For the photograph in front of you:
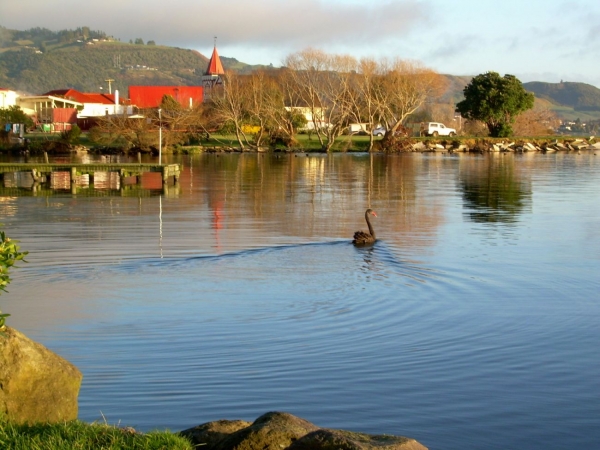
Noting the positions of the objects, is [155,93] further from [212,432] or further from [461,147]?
[212,432]

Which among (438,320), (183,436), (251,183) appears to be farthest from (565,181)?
(183,436)

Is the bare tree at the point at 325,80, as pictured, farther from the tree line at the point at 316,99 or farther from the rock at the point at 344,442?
the rock at the point at 344,442

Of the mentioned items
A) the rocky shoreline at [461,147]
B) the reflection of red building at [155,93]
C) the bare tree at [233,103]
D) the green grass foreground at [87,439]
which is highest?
the reflection of red building at [155,93]

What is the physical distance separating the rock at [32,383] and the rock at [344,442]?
7.94 feet

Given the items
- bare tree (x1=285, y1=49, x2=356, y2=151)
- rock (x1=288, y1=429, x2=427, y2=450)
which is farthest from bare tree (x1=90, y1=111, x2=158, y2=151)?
rock (x1=288, y1=429, x2=427, y2=450)

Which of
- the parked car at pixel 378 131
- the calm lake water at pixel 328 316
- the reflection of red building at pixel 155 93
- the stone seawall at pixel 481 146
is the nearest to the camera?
the calm lake water at pixel 328 316

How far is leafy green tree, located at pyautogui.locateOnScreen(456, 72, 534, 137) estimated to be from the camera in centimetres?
8662

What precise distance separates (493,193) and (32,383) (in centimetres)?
3171

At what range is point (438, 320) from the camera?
12.6m

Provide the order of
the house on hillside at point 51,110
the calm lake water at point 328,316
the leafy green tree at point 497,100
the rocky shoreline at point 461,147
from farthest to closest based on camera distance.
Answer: the house on hillside at point 51,110, the leafy green tree at point 497,100, the rocky shoreline at point 461,147, the calm lake water at point 328,316

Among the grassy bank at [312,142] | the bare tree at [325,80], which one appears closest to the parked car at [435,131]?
the grassy bank at [312,142]

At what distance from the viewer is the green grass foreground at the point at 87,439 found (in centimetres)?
546

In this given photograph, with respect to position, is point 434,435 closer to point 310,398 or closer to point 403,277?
point 310,398

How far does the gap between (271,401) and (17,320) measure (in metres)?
5.69
